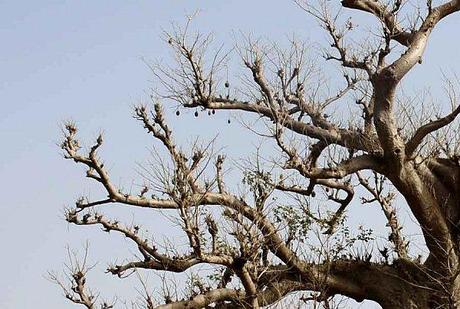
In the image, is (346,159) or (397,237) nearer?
(346,159)

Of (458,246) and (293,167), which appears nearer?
(293,167)

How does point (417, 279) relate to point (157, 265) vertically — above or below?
below

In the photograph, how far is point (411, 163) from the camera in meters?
12.2

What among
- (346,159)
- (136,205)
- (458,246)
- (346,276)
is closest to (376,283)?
(346,276)

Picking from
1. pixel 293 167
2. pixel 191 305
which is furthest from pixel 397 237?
pixel 191 305

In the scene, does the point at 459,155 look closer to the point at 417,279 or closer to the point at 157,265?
the point at 417,279

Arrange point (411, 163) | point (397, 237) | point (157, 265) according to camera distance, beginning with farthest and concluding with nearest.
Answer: point (397, 237), point (411, 163), point (157, 265)

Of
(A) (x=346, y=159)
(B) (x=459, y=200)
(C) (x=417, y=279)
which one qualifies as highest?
(A) (x=346, y=159)

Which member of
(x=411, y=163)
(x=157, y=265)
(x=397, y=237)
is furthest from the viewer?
(x=397, y=237)

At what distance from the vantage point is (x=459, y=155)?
496 inches

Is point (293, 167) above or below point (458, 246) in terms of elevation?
above

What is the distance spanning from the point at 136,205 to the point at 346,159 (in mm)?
3413

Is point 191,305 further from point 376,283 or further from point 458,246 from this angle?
point 458,246

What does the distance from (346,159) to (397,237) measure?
280 centimetres
